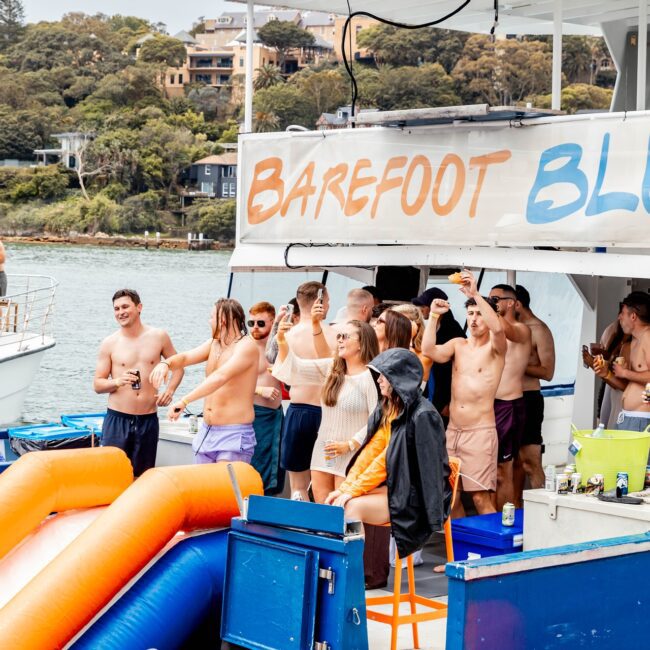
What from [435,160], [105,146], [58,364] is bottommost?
[58,364]

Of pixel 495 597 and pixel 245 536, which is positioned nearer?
pixel 495 597

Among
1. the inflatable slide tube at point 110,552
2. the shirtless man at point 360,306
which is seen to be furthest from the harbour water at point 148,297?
the inflatable slide tube at point 110,552

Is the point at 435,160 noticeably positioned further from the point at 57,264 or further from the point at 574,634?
the point at 57,264

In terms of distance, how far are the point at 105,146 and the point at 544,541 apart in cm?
9877

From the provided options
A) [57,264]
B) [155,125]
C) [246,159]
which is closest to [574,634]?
[246,159]

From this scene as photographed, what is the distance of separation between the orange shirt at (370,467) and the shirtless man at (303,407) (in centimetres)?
196

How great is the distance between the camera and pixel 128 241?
3794 inches

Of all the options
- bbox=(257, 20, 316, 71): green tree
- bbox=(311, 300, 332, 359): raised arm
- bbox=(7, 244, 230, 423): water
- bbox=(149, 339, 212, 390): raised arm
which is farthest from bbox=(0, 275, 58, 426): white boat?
bbox=(257, 20, 316, 71): green tree

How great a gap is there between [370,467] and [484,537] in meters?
1.44

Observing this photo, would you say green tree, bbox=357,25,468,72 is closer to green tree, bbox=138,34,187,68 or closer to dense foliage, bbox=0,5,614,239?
dense foliage, bbox=0,5,614,239

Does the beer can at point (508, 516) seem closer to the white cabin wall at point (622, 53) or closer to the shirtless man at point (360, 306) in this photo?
the shirtless man at point (360, 306)

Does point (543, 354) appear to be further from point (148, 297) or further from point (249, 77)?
point (148, 297)

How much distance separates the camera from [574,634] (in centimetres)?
552

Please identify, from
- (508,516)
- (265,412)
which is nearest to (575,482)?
(508,516)
